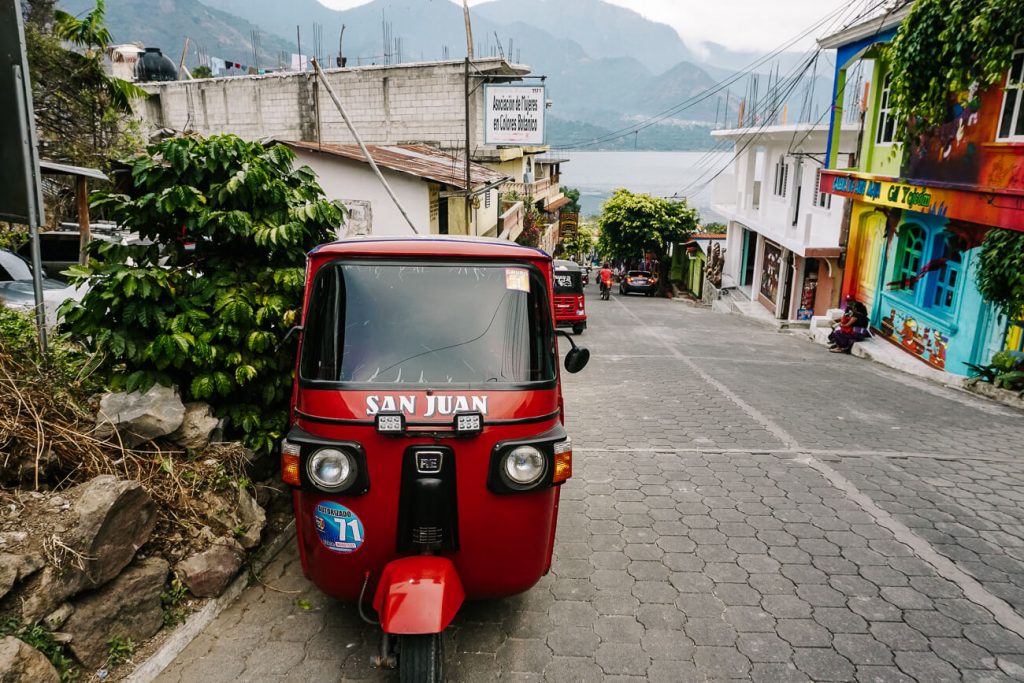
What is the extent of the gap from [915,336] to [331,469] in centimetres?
1548

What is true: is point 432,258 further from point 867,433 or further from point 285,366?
point 867,433

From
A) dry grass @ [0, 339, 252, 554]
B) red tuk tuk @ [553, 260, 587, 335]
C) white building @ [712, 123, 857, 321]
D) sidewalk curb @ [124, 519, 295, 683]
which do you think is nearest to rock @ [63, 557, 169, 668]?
sidewalk curb @ [124, 519, 295, 683]

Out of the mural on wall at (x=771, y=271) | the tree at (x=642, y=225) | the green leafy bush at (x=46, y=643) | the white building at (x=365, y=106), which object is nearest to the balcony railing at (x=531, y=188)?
the white building at (x=365, y=106)

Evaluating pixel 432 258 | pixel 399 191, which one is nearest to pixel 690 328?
pixel 399 191

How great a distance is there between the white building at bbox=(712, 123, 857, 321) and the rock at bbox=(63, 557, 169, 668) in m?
21.8

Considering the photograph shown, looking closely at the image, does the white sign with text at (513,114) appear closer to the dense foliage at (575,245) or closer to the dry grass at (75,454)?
the dry grass at (75,454)

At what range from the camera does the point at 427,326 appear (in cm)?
401

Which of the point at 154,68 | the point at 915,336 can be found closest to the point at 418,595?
the point at 915,336

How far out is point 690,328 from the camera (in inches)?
846

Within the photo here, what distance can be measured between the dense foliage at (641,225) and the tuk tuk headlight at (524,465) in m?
36.6

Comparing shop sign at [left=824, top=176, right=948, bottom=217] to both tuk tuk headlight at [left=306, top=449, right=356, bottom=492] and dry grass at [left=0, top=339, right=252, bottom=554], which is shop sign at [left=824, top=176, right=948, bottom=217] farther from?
dry grass at [left=0, top=339, right=252, bottom=554]

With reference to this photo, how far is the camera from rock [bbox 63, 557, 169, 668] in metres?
3.53

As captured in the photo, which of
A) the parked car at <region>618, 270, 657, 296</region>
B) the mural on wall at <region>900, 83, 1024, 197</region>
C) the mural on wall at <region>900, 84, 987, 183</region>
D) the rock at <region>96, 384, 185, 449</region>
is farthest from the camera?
the parked car at <region>618, 270, 657, 296</region>

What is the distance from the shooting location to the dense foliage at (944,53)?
11234mm
